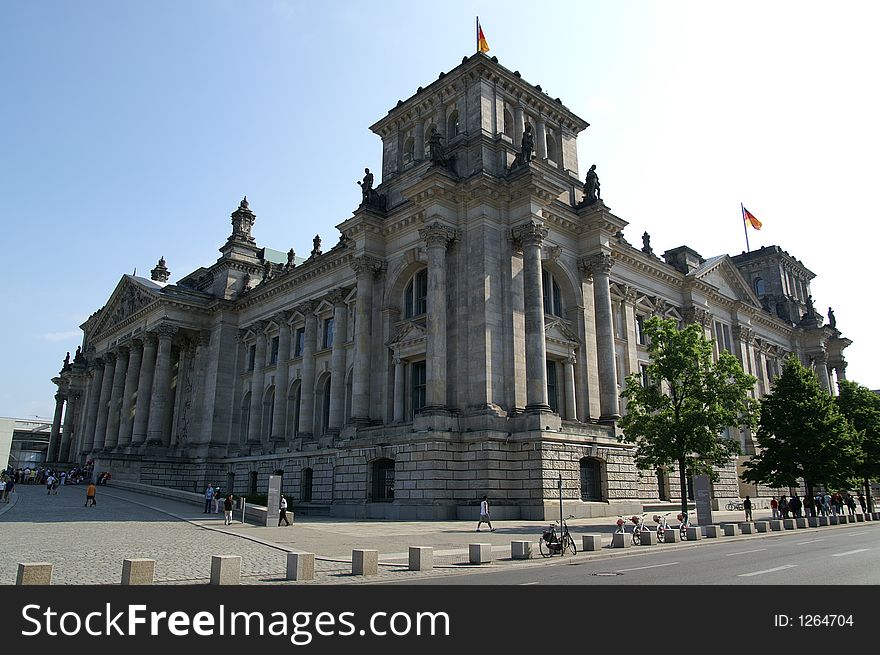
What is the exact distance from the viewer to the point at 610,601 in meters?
10.2

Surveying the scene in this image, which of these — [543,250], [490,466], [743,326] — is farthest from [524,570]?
[743,326]

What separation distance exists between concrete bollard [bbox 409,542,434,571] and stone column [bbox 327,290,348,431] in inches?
1162

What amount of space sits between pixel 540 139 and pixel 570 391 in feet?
59.9

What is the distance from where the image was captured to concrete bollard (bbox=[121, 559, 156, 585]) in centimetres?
1259

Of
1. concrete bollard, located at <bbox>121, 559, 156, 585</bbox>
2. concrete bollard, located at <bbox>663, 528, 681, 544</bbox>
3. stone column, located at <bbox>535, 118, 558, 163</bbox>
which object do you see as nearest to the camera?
concrete bollard, located at <bbox>121, 559, 156, 585</bbox>

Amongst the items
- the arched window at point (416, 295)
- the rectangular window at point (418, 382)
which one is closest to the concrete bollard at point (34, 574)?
the rectangular window at point (418, 382)

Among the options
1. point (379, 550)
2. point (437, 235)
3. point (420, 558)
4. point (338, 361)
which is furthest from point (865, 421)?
point (420, 558)

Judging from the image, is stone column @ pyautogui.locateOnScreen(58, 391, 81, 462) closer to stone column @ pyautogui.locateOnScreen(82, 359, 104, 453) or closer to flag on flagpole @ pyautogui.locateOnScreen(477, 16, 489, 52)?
stone column @ pyautogui.locateOnScreen(82, 359, 104, 453)

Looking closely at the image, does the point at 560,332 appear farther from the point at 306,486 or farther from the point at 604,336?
the point at 306,486

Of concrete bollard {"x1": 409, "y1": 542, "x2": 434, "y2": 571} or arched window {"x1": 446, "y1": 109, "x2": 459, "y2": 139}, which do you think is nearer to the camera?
concrete bollard {"x1": 409, "y1": 542, "x2": 434, "y2": 571}

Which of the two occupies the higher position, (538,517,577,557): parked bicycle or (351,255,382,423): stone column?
(351,255,382,423): stone column

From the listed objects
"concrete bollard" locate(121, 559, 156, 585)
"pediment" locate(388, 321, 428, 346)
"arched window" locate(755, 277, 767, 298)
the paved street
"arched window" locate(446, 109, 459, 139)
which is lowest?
the paved street

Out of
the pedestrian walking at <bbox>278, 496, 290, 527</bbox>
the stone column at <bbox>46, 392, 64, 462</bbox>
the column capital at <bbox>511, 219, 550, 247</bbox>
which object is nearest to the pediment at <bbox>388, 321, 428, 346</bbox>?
the column capital at <bbox>511, 219, 550, 247</bbox>

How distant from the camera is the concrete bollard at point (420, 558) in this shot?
17.0m
